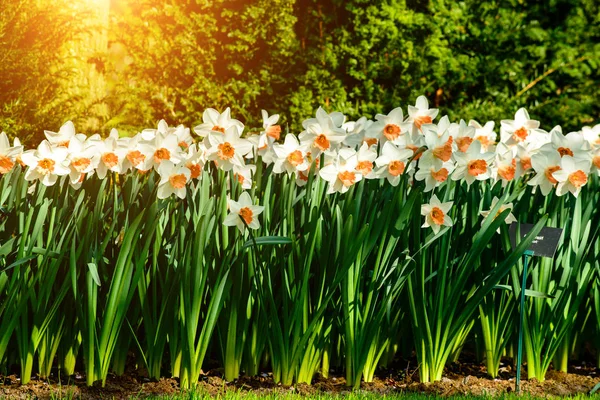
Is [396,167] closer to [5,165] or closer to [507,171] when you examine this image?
[507,171]

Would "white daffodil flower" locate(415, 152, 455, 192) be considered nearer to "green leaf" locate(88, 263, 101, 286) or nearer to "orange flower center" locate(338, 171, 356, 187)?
"orange flower center" locate(338, 171, 356, 187)

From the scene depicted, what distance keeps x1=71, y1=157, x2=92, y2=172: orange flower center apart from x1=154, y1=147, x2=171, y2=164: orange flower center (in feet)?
0.89

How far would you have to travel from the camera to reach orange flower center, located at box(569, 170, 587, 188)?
10.1ft

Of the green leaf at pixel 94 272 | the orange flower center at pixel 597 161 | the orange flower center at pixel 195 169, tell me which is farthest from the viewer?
the orange flower center at pixel 597 161

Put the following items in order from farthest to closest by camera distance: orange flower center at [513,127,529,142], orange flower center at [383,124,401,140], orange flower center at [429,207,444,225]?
orange flower center at [513,127,529,142]
orange flower center at [383,124,401,140]
orange flower center at [429,207,444,225]

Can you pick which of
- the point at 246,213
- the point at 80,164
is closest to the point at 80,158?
the point at 80,164

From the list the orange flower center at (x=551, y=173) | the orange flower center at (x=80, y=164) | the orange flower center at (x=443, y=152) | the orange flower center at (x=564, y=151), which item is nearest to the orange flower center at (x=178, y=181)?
the orange flower center at (x=80, y=164)

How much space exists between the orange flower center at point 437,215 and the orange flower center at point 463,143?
299 millimetres

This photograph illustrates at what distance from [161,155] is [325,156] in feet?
2.25

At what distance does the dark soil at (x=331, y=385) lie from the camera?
2967 mm

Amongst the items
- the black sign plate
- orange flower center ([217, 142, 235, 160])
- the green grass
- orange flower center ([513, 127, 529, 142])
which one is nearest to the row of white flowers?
orange flower center ([217, 142, 235, 160])

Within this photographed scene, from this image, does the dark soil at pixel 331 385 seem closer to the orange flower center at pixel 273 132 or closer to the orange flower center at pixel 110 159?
the orange flower center at pixel 110 159

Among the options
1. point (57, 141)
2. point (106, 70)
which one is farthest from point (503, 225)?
point (106, 70)

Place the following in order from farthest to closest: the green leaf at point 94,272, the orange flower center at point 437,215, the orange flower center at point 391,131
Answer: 1. the orange flower center at point 391,131
2. the orange flower center at point 437,215
3. the green leaf at point 94,272
